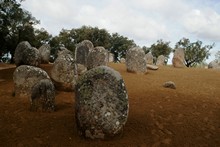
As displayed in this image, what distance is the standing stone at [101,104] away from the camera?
26.3 feet

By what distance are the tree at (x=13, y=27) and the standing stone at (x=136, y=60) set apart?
14.7 meters

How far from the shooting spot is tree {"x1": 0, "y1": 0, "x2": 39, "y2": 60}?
96.1ft

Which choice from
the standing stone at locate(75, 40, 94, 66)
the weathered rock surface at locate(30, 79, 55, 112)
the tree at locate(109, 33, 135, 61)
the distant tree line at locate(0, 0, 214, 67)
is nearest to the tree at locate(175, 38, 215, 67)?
the distant tree line at locate(0, 0, 214, 67)

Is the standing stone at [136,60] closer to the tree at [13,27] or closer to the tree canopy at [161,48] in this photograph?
the tree at [13,27]

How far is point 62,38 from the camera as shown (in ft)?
162

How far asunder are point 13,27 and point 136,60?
61.7ft

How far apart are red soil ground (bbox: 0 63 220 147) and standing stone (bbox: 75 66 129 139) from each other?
36cm

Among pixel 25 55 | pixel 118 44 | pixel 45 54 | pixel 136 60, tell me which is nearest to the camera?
pixel 25 55

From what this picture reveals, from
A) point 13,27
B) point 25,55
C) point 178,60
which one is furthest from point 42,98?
point 13,27

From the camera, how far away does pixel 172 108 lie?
37.1ft

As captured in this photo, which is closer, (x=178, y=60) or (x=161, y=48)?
(x=178, y=60)

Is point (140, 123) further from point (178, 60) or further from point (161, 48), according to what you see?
point (161, 48)

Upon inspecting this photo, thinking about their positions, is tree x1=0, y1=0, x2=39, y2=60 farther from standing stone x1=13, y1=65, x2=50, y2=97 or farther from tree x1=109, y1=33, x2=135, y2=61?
tree x1=109, y1=33, x2=135, y2=61

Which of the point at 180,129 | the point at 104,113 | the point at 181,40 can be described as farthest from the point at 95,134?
the point at 181,40
